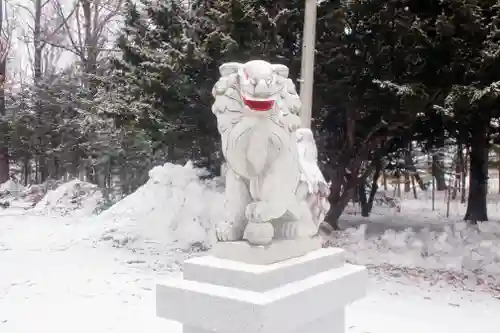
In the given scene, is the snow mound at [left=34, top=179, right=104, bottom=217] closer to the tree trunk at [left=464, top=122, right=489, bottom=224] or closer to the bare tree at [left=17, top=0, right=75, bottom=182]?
the bare tree at [left=17, top=0, right=75, bottom=182]

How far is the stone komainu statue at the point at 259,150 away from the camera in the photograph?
2709 mm

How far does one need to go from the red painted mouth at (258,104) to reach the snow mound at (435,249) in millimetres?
4713

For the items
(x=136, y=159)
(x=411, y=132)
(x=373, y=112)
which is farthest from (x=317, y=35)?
(x=136, y=159)

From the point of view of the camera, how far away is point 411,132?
856 centimetres

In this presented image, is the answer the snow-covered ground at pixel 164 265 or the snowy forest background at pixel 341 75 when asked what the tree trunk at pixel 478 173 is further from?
the snow-covered ground at pixel 164 265

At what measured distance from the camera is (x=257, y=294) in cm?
258

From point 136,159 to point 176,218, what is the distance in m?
3.91

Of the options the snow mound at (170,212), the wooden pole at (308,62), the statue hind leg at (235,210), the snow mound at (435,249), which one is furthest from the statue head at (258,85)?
the snow mound at (170,212)

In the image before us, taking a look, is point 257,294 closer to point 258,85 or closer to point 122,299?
point 258,85

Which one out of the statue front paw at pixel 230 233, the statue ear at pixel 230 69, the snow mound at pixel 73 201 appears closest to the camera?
the statue ear at pixel 230 69

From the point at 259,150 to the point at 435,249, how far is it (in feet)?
17.8

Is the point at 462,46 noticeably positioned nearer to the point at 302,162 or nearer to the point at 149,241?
the point at 302,162

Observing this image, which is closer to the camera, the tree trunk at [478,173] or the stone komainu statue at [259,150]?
the stone komainu statue at [259,150]

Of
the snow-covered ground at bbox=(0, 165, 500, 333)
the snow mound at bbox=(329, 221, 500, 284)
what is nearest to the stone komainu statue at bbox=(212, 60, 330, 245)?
the snow-covered ground at bbox=(0, 165, 500, 333)
